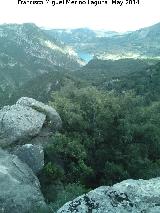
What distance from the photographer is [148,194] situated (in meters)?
16.5

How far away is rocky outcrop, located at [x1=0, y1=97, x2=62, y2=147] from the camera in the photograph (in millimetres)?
36625

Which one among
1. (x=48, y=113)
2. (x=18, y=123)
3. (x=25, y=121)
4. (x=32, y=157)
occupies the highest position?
(x=18, y=123)

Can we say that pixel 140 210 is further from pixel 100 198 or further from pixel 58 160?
pixel 58 160

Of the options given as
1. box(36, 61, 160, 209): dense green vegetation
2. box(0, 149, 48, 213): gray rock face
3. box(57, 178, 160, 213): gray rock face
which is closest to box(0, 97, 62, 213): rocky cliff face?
box(0, 149, 48, 213): gray rock face

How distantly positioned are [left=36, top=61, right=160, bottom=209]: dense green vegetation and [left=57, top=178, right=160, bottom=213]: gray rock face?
45.3ft

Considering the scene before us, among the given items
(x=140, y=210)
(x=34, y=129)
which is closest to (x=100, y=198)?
(x=140, y=210)

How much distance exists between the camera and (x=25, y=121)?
38188 mm

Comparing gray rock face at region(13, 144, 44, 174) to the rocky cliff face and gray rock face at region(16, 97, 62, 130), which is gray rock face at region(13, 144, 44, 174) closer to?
the rocky cliff face

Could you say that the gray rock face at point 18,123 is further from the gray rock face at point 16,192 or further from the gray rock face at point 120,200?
the gray rock face at point 120,200

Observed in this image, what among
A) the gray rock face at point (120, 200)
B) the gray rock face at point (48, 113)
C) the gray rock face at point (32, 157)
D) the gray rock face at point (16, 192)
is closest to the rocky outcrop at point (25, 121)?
the gray rock face at point (48, 113)

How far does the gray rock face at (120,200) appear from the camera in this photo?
15.8 meters

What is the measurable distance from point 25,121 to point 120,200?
2313 centimetres

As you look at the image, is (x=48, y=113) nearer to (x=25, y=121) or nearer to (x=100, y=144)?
(x=25, y=121)

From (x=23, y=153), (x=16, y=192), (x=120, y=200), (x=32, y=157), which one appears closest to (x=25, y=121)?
(x=23, y=153)
